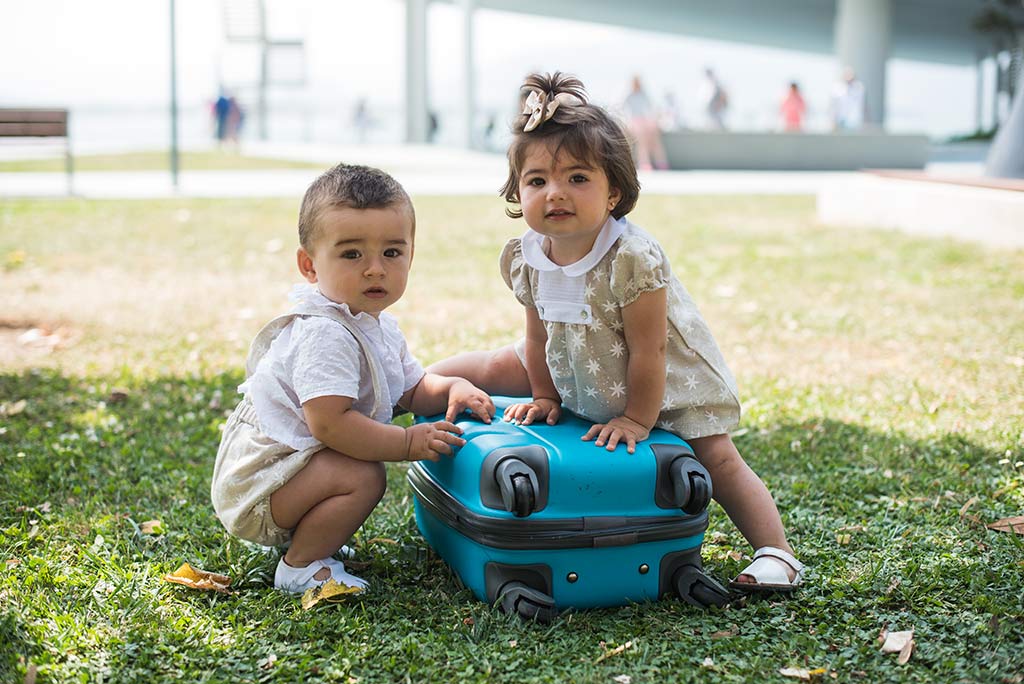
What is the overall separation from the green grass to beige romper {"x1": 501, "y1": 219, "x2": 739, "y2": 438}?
16576 millimetres

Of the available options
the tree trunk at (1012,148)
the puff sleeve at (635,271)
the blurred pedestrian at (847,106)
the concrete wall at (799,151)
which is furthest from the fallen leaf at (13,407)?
the blurred pedestrian at (847,106)

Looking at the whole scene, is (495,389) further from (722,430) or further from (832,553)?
(832,553)

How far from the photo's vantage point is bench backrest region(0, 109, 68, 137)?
42.3 ft

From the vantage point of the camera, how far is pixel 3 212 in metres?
11.2

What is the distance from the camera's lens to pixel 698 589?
8.91 feet

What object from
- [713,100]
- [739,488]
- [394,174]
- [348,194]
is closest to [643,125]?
[394,174]

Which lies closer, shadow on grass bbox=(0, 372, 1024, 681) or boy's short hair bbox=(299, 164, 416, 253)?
shadow on grass bbox=(0, 372, 1024, 681)

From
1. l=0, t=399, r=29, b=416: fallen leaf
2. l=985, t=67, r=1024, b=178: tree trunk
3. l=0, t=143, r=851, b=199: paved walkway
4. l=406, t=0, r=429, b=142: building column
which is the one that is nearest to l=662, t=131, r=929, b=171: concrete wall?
l=0, t=143, r=851, b=199: paved walkway

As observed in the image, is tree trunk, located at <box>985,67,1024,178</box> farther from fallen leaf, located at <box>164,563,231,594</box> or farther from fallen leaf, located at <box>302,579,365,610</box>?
fallen leaf, located at <box>164,563,231,594</box>

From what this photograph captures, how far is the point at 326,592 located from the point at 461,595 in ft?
1.14

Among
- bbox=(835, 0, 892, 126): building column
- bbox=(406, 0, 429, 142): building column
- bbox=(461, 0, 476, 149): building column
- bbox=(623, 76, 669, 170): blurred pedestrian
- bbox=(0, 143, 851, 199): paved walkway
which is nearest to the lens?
bbox=(0, 143, 851, 199): paved walkway

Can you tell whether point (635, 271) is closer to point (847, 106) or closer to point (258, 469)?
point (258, 469)

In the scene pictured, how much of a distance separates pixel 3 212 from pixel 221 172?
680cm

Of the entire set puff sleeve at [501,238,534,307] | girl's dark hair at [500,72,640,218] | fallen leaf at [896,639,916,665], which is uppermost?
girl's dark hair at [500,72,640,218]
